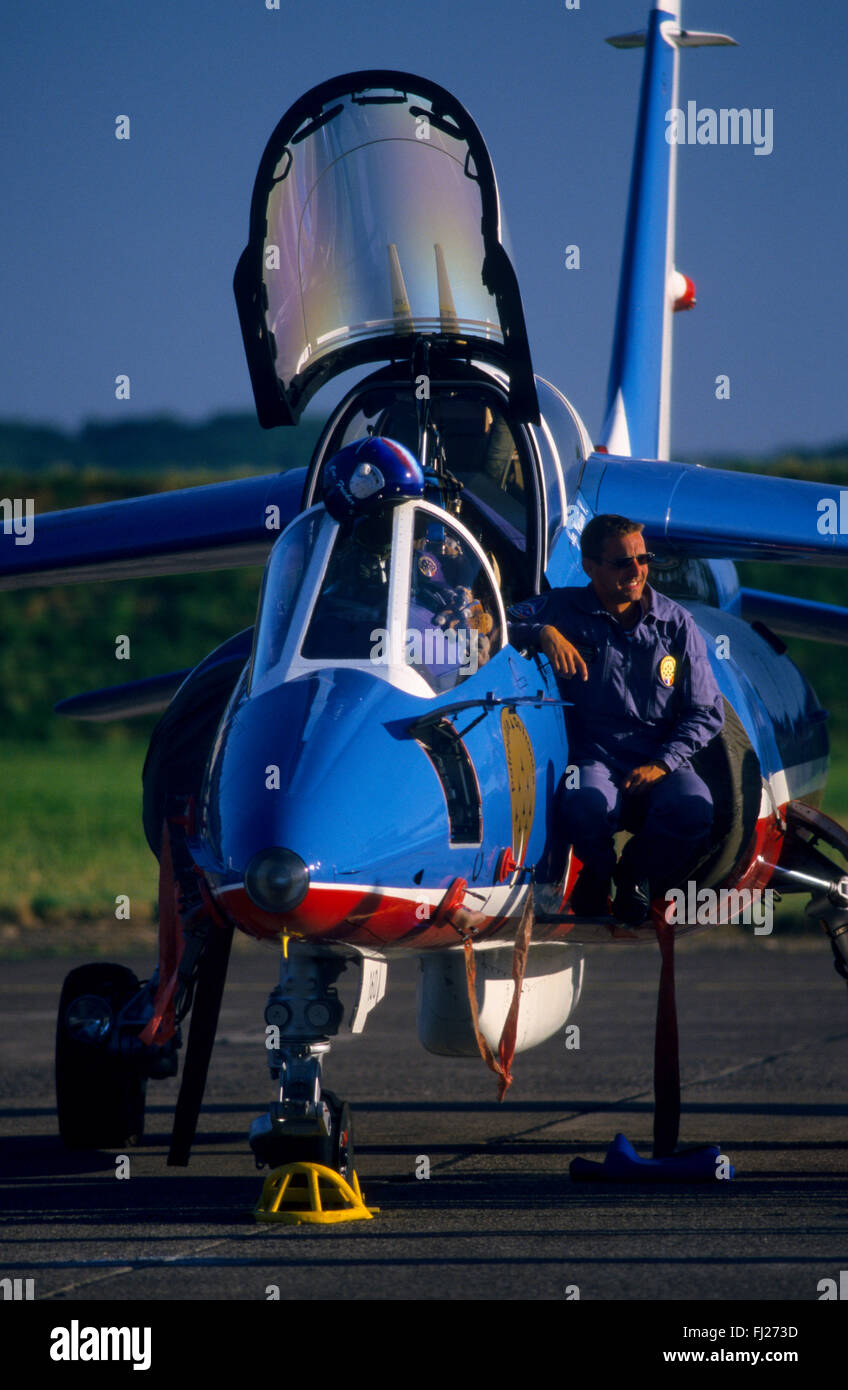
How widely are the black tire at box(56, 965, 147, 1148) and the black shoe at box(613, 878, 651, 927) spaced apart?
112 inches

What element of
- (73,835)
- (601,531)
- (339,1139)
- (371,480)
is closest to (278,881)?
(339,1139)

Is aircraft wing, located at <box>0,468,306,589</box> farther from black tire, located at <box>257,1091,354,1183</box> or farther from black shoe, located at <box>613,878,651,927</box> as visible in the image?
black tire, located at <box>257,1091,354,1183</box>

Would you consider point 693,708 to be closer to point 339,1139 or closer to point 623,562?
point 623,562

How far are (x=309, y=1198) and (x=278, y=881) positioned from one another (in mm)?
1572

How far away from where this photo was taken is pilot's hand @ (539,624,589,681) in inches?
303

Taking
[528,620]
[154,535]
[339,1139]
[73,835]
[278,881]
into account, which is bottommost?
[339,1139]

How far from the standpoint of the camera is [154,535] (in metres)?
11.0

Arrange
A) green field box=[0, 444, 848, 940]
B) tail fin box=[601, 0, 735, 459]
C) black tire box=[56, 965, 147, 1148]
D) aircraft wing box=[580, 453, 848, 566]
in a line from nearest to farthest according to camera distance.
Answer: black tire box=[56, 965, 147, 1148]
aircraft wing box=[580, 453, 848, 566]
tail fin box=[601, 0, 735, 459]
green field box=[0, 444, 848, 940]

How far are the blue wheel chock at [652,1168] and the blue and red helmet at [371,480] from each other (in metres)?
2.90

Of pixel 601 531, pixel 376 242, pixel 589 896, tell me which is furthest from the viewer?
pixel 376 242

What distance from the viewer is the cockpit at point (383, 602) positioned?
693 centimetres

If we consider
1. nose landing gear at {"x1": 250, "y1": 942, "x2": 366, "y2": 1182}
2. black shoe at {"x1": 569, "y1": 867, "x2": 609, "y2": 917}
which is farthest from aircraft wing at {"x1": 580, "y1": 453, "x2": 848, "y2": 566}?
nose landing gear at {"x1": 250, "y1": 942, "x2": 366, "y2": 1182}

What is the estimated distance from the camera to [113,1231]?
22.3 feet
